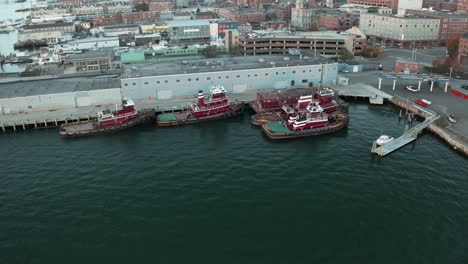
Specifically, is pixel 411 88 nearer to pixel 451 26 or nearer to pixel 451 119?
pixel 451 119

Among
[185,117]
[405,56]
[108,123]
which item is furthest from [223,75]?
[405,56]

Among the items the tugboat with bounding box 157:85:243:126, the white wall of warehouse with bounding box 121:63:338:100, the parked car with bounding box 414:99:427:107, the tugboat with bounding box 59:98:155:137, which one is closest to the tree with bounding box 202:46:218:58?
the white wall of warehouse with bounding box 121:63:338:100

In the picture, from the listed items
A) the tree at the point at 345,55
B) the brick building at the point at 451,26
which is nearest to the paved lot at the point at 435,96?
the tree at the point at 345,55

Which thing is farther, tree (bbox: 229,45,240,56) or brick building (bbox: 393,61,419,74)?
tree (bbox: 229,45,240,56)

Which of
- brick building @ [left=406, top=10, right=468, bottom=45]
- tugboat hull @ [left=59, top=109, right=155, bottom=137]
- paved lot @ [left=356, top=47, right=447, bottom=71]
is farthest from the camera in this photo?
brick building @ [left=406, top=10, right=468, bottom=45]

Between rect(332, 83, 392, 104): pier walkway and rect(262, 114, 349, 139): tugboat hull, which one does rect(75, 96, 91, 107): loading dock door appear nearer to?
rect(262, 114, 349, 139): tugboat hull

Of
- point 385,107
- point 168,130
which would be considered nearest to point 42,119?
point 168,130
